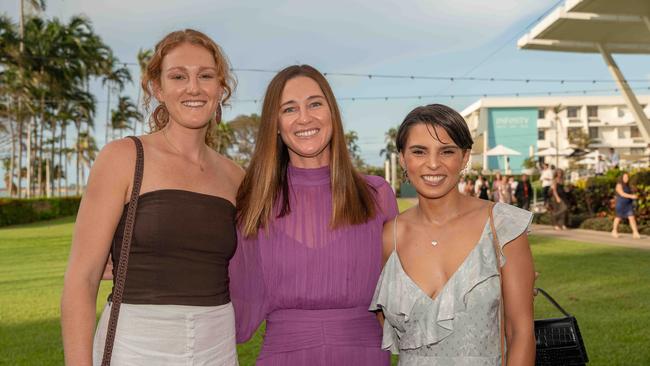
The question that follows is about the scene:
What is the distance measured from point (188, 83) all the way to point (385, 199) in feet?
3.65

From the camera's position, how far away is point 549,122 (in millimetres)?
94062

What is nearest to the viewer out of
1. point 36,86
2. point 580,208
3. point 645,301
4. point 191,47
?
point 191,47

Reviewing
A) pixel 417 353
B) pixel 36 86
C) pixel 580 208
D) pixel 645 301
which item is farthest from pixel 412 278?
pixel 36 86

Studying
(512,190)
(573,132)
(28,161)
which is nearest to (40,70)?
(28,161)

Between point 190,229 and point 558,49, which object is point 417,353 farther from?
point 558,49

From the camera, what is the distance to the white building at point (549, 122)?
90250mm

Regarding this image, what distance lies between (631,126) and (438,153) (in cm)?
10396

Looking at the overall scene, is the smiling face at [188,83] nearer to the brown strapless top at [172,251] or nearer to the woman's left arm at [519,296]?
the brown strapless top at [172,251]

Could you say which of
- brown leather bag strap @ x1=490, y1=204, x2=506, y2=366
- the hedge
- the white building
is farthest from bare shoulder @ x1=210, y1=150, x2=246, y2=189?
the white building

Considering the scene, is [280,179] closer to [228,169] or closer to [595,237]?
[228,169]

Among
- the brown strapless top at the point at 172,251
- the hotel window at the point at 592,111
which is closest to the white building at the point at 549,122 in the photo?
the hotel window at the point at 592,111

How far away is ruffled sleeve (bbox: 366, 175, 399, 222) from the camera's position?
10.4ft

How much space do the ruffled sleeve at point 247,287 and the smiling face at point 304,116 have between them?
1.69 feet

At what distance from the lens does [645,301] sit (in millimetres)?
8352
